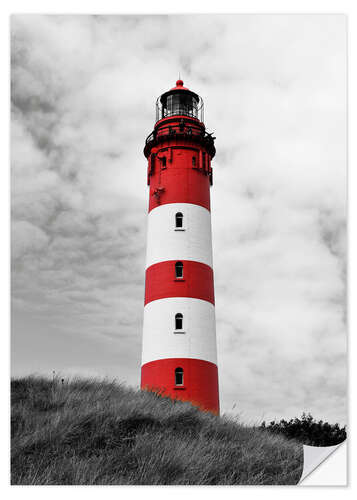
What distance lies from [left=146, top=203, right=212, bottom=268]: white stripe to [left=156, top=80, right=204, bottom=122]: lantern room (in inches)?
101

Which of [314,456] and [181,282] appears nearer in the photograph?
[314,456]

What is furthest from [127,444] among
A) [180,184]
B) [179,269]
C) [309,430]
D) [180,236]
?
[180,184]

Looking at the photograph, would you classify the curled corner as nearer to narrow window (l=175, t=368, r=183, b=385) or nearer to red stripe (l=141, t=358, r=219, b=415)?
red stripe (l=141, t=358, r=219, b=415)

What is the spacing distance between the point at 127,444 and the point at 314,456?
8.68 feet

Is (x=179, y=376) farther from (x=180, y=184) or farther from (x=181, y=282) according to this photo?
(x=180, y=184)

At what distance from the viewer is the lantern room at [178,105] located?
1383 cm

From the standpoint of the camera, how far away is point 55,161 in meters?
9.11

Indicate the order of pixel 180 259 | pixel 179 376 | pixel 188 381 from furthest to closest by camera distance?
1. pixel 180 259
2. pixel 179 376
3. pixel 188 381

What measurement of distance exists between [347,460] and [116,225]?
226 inches

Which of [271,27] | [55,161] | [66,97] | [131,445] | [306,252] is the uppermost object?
[271,27]

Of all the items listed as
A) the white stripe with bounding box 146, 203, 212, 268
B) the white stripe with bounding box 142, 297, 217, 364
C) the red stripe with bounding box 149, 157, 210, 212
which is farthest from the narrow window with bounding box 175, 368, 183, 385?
the red stripe with bounding box 149, 157, 210, 212

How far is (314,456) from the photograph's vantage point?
24.7ft
